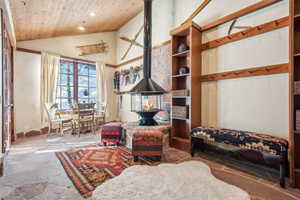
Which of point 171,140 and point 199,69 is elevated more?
point 199,69

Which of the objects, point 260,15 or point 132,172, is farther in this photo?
point 260,15

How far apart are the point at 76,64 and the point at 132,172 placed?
4844mm

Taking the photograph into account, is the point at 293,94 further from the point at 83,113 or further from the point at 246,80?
the point at 83,113

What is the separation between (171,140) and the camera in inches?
135

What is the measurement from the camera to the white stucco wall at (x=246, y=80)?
2.26 meters

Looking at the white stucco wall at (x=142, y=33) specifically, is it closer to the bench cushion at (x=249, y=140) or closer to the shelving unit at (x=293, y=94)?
the shelving unit at (x=293, y=94)

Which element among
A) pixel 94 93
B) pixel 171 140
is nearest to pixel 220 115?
pixel 171 140

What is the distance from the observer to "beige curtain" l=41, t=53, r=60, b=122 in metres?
4.67

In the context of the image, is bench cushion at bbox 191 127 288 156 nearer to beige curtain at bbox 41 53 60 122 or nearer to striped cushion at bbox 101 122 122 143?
striped cushion at bbox 101 122 122 143

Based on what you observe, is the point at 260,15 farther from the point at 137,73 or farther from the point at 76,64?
the point at 76,64

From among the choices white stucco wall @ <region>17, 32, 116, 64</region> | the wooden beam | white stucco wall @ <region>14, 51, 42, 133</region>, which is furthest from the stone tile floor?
white stucco wall @ <region>17, 32, 116, 64</region>

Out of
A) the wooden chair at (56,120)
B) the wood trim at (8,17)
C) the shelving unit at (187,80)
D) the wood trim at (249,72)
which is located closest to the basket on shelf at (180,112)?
the shelving unit at (187,80)

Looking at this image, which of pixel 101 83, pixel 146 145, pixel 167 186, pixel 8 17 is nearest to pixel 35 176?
pixel 146 145

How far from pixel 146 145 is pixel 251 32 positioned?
8.52 feet
